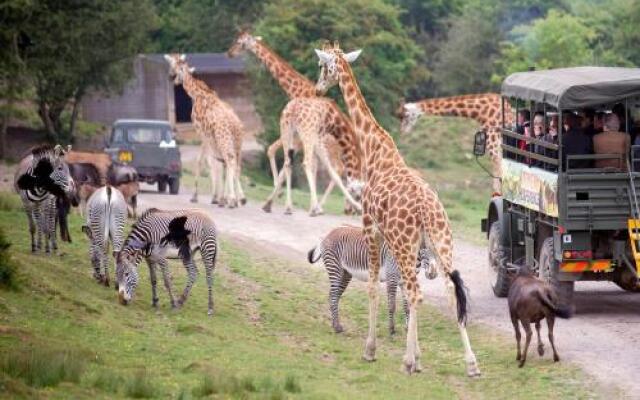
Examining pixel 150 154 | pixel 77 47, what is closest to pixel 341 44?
pixel 77 47

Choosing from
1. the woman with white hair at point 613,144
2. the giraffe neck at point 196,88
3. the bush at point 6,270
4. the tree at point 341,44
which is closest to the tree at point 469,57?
the tree at point 341,44

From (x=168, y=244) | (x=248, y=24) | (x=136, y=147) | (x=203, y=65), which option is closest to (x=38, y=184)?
(x=168, y=244)

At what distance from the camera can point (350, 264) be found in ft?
55.9

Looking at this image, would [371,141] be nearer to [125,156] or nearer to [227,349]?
[227,349]

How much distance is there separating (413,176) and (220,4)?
4832 centimetres

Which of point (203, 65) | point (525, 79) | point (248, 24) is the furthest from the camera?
point (248, 24)

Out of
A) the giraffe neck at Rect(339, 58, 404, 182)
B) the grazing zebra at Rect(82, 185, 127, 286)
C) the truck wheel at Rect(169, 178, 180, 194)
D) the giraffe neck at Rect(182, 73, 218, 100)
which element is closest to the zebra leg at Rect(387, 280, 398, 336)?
the giraffe neck at Rect(339, 58, 404, 182)

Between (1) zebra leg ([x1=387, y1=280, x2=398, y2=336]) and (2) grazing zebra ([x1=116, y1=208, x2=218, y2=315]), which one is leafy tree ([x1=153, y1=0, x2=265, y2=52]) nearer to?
(2) grazing zebra ([x1=116, y1=208, x2=218, y2=315])

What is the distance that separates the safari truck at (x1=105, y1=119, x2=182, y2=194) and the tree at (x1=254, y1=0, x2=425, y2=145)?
11.7 m

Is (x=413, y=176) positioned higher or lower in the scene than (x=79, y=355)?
higher

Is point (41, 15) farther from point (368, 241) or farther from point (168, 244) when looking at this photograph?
point (368, 241)

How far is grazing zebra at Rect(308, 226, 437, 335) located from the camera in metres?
16.7

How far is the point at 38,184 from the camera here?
20.4 m

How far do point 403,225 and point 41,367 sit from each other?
4.42m
